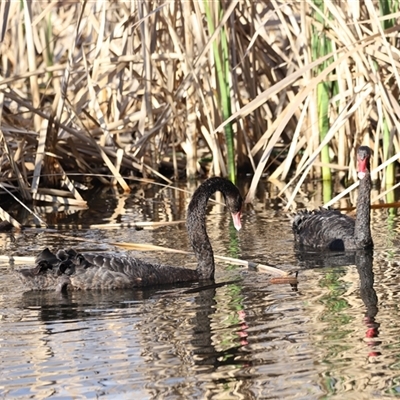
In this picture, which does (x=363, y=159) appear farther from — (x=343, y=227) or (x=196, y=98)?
(x=196, y=98)

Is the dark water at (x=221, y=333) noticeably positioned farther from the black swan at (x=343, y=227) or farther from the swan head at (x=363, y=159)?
the swan head at (x=363, y=159)

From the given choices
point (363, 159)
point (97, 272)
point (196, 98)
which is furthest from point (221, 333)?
point (196, 98)

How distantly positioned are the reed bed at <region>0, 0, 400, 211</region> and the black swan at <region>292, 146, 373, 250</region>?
61 centimetres

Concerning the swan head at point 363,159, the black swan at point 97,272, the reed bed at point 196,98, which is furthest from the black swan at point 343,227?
the black swan at point 97,272

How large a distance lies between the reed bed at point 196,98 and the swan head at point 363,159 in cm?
69

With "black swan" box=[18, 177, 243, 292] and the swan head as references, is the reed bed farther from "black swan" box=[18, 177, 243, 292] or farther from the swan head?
"black swan" box=[18, 177, 243, 292]

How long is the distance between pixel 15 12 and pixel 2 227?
384 centimetres

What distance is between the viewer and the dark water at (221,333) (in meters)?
4.83

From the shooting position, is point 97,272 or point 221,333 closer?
point 221,333

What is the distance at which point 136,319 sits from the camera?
20.3 ft

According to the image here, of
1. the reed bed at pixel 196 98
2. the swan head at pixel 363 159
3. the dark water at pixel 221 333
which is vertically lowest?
the dark water at pixel 221 333

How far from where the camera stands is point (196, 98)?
1085 cm

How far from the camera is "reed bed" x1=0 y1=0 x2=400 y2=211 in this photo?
9.77 meters

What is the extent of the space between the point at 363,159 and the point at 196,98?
2751mm
